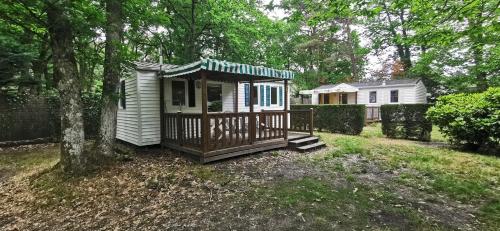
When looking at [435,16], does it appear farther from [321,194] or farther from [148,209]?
[148,209]

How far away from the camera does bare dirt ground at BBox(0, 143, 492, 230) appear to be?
339cm

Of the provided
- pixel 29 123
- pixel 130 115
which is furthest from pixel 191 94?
pixel 29 123

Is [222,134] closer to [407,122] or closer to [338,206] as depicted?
[338,206]

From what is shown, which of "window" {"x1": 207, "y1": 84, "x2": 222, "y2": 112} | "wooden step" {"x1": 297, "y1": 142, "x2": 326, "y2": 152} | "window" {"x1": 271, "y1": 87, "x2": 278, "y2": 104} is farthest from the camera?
"window" {"x1": 271, "y1": 87, "x2": 278, "y2": 104}

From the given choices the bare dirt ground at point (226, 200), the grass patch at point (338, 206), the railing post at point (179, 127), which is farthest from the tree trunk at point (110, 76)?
the grass patch at point (338, 206)

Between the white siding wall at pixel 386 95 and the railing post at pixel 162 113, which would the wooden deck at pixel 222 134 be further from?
the white siding wall at pixel 386 95

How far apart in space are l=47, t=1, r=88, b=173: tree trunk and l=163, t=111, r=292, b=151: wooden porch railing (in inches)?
92.1

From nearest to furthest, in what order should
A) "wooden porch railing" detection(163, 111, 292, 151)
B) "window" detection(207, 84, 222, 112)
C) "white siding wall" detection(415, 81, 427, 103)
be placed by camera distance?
"wooden porch railing" detection(163, 111, 292, 151), "window" detection(207, 84, 222, 112), "white siding wall" detection(415, 81, 427, 103)

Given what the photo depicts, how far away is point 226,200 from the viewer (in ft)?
13.5

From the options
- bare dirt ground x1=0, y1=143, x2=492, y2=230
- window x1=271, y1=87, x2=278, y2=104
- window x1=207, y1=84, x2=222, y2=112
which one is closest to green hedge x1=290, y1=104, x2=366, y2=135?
window x1=271, y1=87, x2=278, y2=104

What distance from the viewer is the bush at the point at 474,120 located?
7.19 meters

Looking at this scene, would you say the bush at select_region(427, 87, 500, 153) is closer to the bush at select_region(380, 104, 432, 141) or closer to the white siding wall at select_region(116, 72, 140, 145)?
the bush at select_region(380, 104, 432, 141)

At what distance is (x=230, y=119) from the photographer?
6586mm

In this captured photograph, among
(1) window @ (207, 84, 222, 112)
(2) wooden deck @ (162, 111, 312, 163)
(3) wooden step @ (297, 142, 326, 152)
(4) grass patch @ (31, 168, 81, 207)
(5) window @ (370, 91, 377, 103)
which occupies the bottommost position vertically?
(4) grass patch @ (31, 168, 81, 207)
